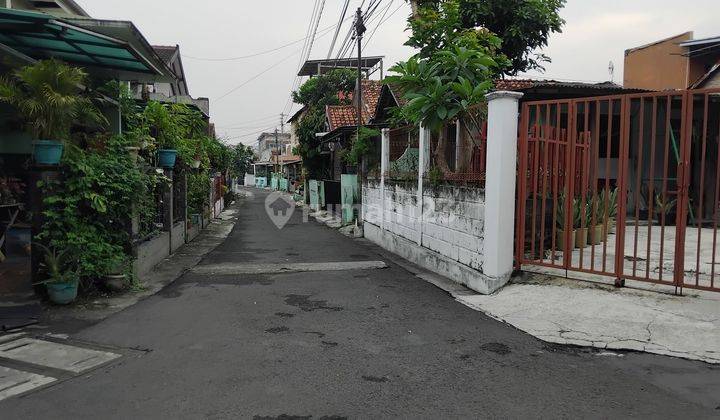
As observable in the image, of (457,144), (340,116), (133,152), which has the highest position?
(340,116)

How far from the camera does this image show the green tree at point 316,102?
81.4ft

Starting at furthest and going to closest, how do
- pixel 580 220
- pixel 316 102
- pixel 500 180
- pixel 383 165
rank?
pixel 316 102 → pixel 383 165 → pixel 580 220 → pixel 500 180

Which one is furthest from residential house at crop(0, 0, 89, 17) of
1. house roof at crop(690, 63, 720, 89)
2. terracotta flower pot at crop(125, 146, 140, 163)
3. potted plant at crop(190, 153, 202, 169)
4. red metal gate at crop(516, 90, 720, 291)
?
house roof at crop(690, 63, 720, 89)

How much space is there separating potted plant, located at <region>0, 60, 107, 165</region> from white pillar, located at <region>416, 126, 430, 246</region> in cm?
511

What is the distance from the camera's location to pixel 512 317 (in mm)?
5312

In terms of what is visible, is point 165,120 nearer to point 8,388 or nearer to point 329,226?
point 8,388

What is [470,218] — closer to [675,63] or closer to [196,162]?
[196,162]

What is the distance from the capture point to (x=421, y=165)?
28.4 ft

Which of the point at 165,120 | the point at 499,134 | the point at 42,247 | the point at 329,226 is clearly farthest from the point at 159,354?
the point at 329,226

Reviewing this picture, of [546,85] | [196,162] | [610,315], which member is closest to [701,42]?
[546,85]

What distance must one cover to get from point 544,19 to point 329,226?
8.49m

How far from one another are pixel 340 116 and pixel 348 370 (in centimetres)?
1839

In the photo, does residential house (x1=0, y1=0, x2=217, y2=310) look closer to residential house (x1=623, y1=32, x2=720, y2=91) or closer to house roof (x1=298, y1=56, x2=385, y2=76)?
residential house (x1=623, y1=32, x2=720, y2=91)

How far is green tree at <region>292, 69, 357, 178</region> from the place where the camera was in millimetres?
24797
